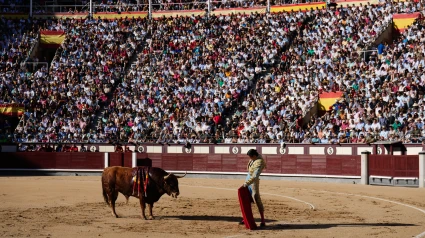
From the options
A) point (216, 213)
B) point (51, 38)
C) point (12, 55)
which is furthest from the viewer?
point (51, 38)

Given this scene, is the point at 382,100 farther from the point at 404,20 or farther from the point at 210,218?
the point at 210,218

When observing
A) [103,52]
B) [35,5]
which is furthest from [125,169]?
[35,5]

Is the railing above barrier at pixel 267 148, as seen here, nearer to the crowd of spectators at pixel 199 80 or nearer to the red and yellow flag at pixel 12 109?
the crowd of spectators at pixel 199 80

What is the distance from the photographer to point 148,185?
17344 millimetres

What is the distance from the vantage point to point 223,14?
4584 cm

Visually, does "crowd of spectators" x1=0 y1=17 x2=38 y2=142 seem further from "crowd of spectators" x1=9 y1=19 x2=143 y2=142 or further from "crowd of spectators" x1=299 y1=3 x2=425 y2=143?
"crowd of spectators" x1=299 y1=3 x2=425 y2=143

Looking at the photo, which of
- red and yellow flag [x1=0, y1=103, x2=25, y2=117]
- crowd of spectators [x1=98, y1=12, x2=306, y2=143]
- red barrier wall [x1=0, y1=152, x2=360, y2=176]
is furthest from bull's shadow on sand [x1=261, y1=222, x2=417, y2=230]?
red and yellow flag [x1=0, y1=103, x2=25, y2=117]

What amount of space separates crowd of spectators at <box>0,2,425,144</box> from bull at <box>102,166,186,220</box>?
48.2 feet

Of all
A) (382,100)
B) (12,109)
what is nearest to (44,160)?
(12,109)

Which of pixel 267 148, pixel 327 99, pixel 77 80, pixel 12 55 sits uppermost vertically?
pixel 12 55

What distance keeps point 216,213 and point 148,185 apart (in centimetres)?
207

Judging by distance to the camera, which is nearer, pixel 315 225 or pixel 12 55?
pixel 315 225

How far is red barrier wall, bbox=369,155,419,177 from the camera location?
28453mm

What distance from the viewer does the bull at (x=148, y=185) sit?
17.3m
